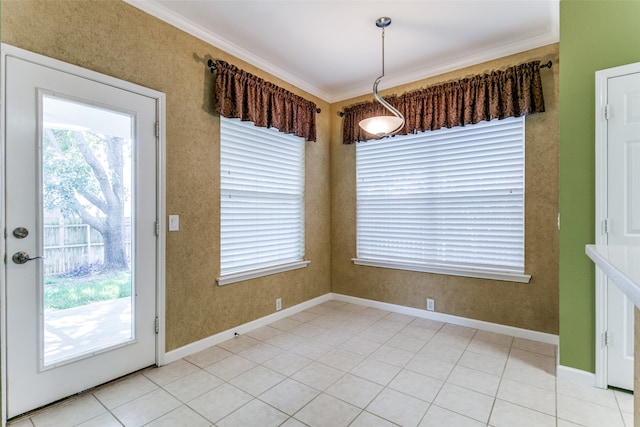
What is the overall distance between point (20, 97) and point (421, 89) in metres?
3.47

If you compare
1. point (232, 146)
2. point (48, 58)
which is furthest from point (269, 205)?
point (48, 58)

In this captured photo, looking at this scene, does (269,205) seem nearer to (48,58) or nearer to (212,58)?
(212,58)

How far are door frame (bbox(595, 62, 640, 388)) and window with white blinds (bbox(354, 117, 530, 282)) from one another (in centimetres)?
84

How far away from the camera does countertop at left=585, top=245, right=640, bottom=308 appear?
75 centimetres

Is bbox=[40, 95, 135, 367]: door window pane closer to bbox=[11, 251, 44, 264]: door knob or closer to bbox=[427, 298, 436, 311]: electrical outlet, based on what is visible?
bbox=[11, 251, 44, 264]: door knob

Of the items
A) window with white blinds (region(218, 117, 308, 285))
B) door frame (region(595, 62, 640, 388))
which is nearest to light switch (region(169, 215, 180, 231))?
window with white blinds (region(218, 117, 308, 285))

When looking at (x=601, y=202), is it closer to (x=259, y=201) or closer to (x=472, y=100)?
(x=472, y=100)

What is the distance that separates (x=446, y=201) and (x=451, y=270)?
0.75 meters

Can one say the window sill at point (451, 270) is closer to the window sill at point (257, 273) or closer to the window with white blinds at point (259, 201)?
the window sill at point (257, 273)

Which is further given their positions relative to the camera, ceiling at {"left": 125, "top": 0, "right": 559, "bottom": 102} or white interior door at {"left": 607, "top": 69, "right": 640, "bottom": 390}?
ceiling at {"left": 125, "top": 0, "right": 559, "bottom": 102}

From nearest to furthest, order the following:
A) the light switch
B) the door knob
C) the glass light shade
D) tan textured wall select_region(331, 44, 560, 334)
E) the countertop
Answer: the countertop, the door knob, the light switch, the glass light shade, tan textured wall select_region(331, 44, 560, 334)

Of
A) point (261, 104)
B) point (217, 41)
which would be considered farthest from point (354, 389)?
point (217, 41)

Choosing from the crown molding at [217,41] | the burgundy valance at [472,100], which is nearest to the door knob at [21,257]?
the crown molding at [217,41]

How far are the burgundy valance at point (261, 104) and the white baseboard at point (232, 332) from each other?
2066mm
